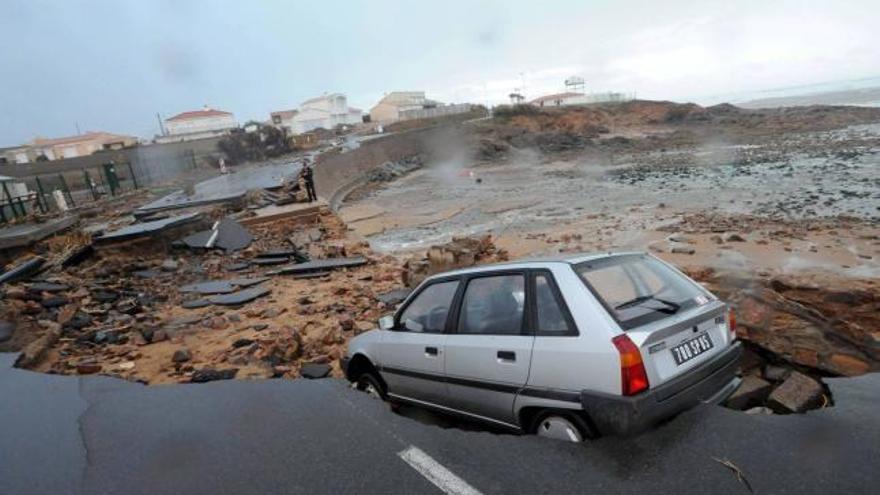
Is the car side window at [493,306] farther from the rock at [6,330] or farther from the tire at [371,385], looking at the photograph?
the rock at [6,330]

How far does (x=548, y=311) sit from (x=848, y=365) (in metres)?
3.02

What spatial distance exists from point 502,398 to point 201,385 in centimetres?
374

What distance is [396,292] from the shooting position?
9.95m

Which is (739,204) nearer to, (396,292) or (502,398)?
(396,292)

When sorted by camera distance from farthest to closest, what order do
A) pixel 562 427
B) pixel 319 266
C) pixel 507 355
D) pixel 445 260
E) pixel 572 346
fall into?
pixel 319 266
pixel 445 260
pixel 507 355
pixel 562 427
pixel 572 346

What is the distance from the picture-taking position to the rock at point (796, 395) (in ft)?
14.0

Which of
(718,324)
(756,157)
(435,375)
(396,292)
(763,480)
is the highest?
(718,324)

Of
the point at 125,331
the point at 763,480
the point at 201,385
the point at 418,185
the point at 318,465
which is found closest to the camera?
A: the point at 763,480

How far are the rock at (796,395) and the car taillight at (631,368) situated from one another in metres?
1.52

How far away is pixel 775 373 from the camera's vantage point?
4938 mm

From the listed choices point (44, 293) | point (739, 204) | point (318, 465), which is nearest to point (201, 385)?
point (318, 465)

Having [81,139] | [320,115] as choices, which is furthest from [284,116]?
[81,139]

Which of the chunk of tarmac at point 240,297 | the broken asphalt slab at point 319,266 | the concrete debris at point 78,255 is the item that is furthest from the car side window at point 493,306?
the concrete debris at point 78,255

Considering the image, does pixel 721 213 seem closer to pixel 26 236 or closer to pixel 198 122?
pixel 26 236
